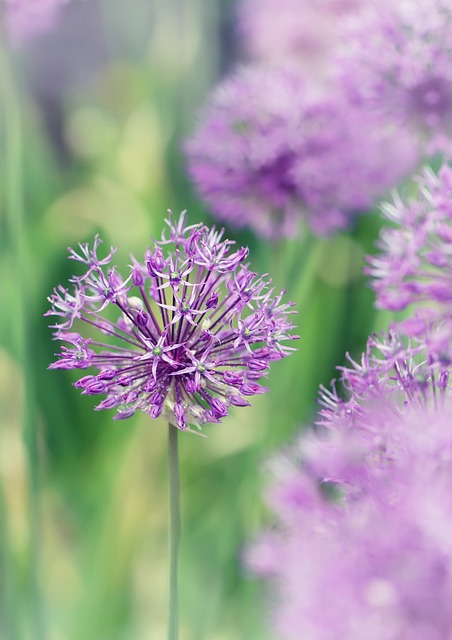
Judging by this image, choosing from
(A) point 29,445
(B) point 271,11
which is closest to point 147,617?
(A) point 29,445

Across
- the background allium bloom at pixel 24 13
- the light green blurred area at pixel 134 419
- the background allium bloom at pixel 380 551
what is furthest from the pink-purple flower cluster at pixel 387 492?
the background allium bloom at pixel 24 13

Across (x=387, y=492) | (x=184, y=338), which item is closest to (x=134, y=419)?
(x=184, y=338)

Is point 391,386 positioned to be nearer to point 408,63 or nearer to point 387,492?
point 387,492

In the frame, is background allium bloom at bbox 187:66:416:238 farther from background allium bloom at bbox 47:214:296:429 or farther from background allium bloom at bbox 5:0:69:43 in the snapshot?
background allium bloom at bbox 47:214:296:429

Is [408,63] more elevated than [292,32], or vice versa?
[292,32]

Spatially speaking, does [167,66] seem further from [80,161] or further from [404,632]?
[404,632]

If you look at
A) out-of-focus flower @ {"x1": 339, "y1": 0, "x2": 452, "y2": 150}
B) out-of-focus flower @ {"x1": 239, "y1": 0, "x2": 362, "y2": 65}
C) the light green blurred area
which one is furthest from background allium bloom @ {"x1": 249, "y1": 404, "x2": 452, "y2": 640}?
out-of-focus flower @ {"x1": 239, "y1": 0, "x2": 362, "y2": 65}
